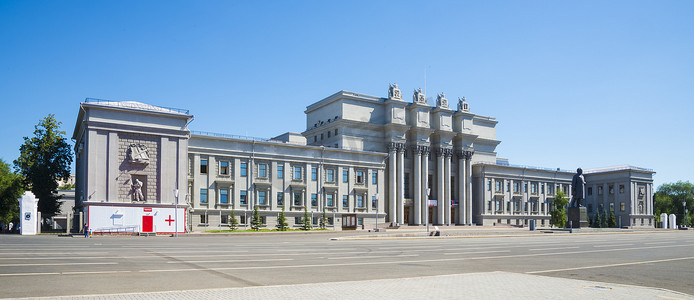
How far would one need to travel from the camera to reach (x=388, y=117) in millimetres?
83250

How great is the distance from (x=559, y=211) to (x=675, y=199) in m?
69.4

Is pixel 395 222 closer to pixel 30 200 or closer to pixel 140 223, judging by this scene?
pixel 140 223

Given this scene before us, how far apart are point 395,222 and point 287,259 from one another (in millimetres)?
57926

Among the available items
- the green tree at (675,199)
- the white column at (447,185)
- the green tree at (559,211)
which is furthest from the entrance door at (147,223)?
the green tree at (675,199)

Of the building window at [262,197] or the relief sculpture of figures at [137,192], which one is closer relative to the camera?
the relief sculpture of figures at [137,192]

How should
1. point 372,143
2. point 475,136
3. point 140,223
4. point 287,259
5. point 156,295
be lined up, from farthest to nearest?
1. point 475,136
2. point 372,143
3. point 140,223
4. point 287,259
5. point 156,295

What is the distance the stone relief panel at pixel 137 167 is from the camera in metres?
54.9

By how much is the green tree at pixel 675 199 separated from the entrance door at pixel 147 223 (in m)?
124

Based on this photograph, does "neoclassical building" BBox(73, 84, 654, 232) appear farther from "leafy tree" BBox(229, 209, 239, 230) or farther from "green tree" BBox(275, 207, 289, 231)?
"green tree" BBox(275, 207, 289, 231)

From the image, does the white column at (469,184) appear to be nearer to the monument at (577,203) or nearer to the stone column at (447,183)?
the stone column at (447,183)

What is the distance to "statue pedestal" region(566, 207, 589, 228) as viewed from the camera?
64.3m

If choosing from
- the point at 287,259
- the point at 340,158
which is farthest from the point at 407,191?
the point at 287,259

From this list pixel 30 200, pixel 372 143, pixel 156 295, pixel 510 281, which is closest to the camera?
pixel 156 295

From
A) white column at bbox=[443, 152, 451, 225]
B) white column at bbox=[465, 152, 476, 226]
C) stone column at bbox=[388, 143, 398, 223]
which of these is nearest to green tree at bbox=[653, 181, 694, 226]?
white column at bbox=[465, 152, 476, 226]
